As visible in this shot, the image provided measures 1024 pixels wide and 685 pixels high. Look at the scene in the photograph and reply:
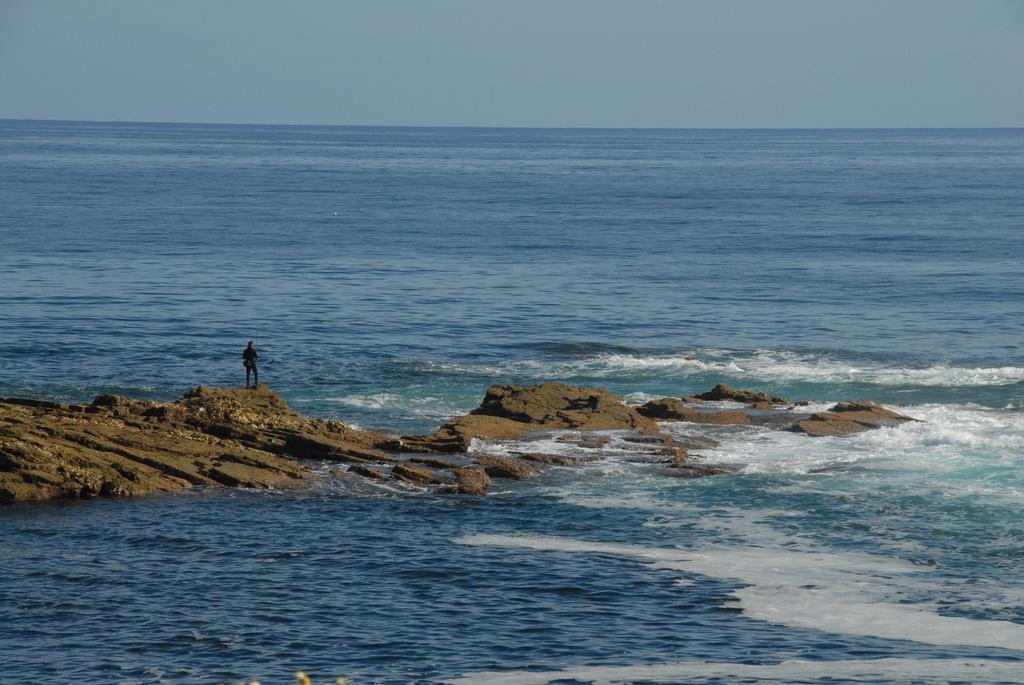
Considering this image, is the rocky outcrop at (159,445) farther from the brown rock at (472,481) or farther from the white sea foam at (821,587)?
the white sea foam at (821,587)

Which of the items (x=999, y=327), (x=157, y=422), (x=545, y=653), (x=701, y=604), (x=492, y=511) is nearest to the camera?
(x=545, y=653)

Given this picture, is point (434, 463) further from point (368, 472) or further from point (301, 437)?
point (301, 437)

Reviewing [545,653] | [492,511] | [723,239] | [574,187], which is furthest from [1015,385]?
[574,187]

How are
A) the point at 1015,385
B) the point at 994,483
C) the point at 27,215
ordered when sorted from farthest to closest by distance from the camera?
the point at 27,215
the point at 1015,385
the point at 994,483

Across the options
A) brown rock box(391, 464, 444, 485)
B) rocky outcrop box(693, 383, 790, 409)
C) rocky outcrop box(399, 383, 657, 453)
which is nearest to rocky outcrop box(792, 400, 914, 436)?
rocky outcrop box(693, 383, 790, 409)

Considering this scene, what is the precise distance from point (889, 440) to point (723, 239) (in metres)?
63.1

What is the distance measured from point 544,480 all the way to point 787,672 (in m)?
14.5

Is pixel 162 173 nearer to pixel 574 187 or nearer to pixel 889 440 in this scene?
pixel 574 187

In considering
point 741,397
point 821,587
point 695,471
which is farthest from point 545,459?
point 821,587

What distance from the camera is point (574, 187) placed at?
168 m

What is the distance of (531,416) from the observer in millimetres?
46719

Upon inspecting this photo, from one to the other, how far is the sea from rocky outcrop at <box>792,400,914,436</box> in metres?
0.85

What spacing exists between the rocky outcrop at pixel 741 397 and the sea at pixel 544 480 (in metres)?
3.35

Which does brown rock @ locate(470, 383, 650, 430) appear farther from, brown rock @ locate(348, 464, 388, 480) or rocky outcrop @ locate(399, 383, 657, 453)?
brown rock @ locate(348, 464, 388, 480)
